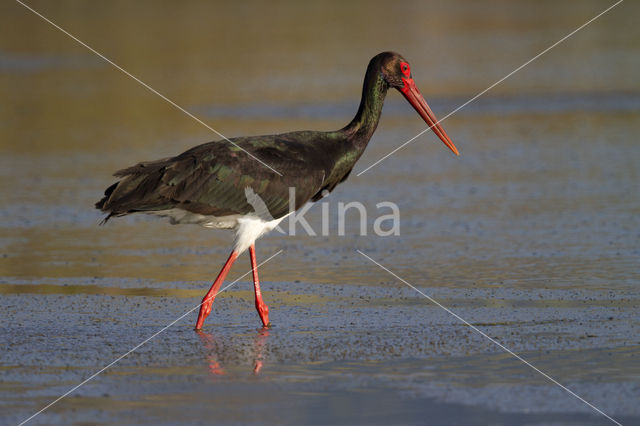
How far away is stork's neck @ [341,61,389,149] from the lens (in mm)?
8008

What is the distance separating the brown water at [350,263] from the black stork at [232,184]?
1.93ft

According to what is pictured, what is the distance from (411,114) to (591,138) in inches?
125

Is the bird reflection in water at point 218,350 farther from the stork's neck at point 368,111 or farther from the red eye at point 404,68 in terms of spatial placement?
the red eye at point 404,68

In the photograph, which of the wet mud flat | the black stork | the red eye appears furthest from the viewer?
the red eye

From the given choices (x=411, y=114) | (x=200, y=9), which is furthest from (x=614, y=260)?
(x=200, y=9)

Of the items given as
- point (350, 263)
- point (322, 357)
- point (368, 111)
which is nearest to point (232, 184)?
point (368, 111)

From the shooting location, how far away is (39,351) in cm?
657

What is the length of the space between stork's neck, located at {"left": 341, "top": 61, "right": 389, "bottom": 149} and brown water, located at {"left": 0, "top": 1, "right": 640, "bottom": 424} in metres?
1.06

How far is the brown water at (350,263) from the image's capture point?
571 cm

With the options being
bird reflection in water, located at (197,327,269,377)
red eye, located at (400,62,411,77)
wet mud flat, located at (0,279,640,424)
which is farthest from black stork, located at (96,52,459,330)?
red eye, located at (400,62,411,77)

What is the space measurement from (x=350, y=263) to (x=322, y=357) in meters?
2.57

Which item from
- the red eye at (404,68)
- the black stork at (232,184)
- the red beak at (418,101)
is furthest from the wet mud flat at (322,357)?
the red eye at (404,68)

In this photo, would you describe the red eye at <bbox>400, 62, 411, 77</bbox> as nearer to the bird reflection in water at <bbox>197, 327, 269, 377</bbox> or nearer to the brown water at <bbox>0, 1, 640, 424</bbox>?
the brown water at <bbox>0, 1, 640, 424</bbox>

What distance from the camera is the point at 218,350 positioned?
664 cm
